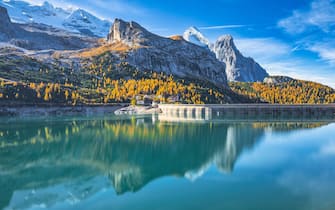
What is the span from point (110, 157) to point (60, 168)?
746cm

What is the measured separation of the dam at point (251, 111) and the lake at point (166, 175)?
62.3m

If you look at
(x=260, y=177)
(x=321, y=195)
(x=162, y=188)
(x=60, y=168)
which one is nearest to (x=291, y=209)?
(x=321, y=195)

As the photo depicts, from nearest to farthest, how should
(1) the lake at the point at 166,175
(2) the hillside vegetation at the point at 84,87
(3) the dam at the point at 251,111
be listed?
1. (1) the lake at the point at 166,175
2. (2) the hillside vegetation at the point at 84,87
3. (3) the dam at the point at 251,111

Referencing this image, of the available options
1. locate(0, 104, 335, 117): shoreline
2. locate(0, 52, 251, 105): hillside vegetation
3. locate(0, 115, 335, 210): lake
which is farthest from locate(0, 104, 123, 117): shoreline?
locate(0, 115, 335, 210): lake

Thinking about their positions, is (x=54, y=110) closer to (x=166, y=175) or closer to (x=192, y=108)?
(x=192, y=108)

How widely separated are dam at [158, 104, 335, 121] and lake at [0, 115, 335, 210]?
62298 mm

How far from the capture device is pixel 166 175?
2927 cm

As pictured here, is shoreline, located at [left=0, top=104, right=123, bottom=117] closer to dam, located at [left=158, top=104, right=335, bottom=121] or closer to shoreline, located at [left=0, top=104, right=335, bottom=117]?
shoreline, located at [left=0, top=104, right=335, bottom=117]

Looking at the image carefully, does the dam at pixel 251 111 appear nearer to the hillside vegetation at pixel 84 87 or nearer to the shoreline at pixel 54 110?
Result: the shoreline at pixel 54 110

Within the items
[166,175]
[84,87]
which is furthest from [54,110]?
[166,175]

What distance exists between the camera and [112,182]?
26.8m

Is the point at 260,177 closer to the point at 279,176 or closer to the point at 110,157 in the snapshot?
the point at 279,176

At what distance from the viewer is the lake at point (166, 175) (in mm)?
21438

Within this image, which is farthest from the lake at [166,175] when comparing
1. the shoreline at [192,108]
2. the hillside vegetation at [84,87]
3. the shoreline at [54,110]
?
the hillside vegetation at [84,87]
